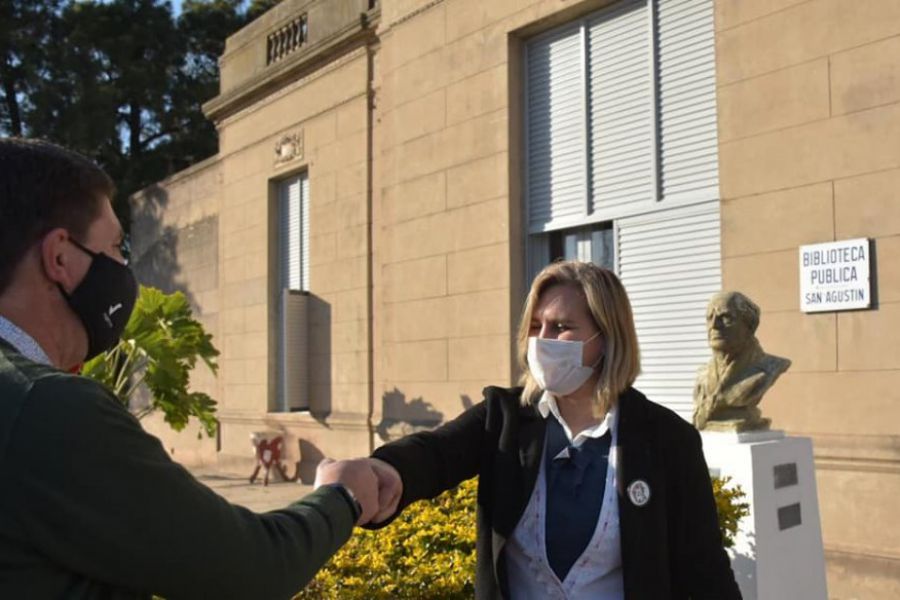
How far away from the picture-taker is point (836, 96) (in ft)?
22.4

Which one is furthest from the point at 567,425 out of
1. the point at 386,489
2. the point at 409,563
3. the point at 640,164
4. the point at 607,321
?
the point at 640,164

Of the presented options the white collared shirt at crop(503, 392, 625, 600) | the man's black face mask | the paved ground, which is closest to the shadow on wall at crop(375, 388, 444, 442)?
the paved ground

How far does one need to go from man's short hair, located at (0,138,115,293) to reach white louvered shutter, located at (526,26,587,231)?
788cm

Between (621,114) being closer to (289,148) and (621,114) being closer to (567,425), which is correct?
(289,148)

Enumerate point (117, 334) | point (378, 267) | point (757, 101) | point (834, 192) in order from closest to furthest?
point (117, 334), point (834, 192), point (757, 101), point (378, 267)

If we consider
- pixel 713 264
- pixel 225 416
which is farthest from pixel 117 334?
pixel 225 416

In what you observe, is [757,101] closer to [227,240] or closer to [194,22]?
[227,240]

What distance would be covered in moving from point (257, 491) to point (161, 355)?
4283 millimetres

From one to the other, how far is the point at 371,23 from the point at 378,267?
321cm

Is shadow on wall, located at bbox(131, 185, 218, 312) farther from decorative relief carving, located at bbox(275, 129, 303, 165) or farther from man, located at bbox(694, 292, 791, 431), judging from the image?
man, located at bbox(694, 292, 791, 431)

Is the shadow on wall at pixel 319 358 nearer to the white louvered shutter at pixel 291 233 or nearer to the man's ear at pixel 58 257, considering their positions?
the white louvered shutter at pixel 291 233

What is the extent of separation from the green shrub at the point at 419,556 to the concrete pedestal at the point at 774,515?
12 cm

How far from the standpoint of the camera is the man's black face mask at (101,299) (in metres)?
1.73

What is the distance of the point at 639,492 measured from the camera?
257 cm
